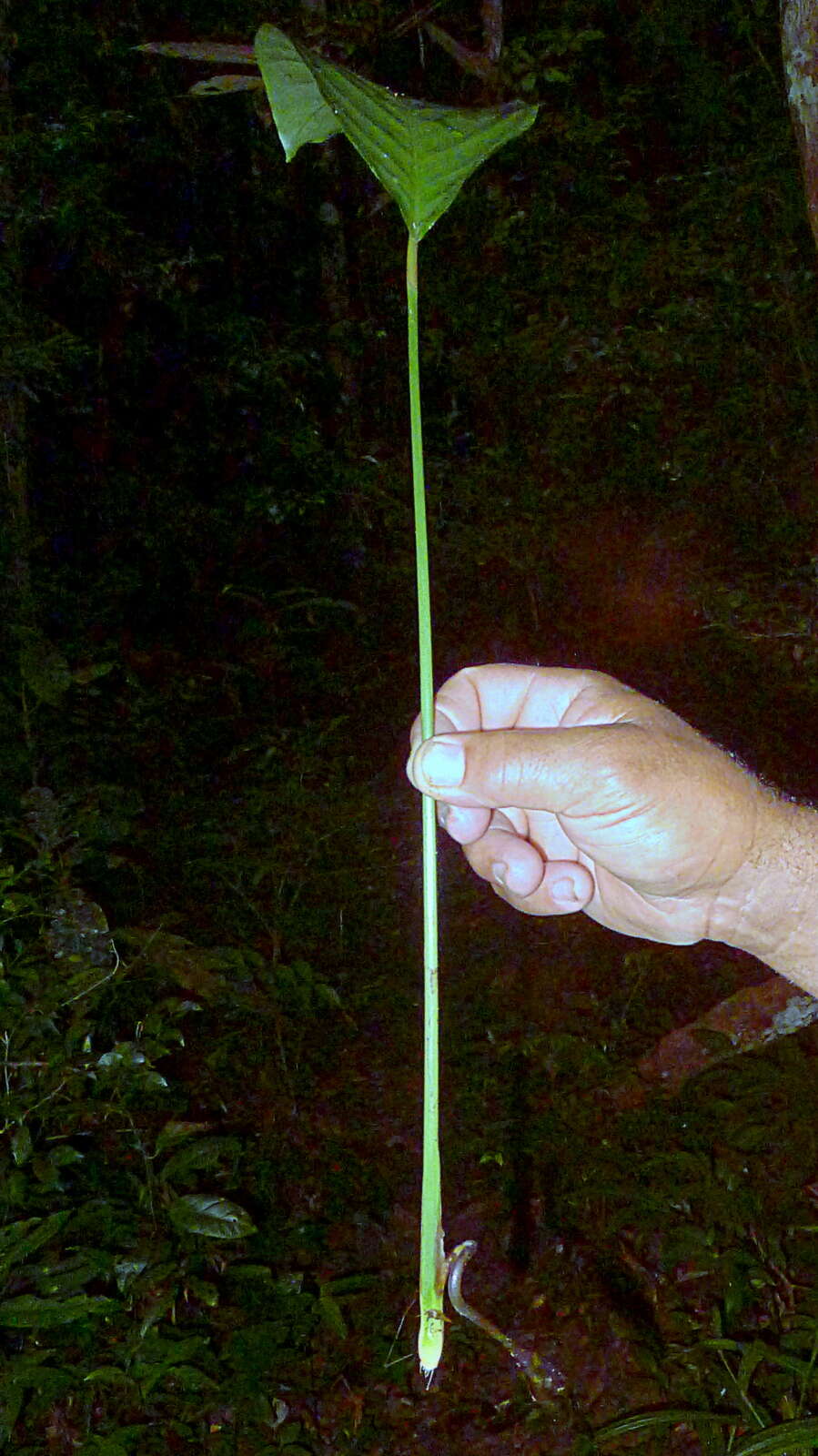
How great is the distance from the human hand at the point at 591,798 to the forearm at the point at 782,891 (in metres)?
0.01

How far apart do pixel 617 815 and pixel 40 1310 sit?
1.24 m

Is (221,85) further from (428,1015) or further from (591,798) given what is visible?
(428,1015)

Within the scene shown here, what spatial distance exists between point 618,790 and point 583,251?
180 inches

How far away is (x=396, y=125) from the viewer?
34.9 inches

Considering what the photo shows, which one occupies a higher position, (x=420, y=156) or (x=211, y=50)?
(x=211, y=50)

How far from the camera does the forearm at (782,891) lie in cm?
130

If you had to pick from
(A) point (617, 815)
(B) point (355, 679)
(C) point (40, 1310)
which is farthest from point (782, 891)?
(B) point (355, 679)

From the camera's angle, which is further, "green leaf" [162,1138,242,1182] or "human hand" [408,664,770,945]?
"green leaf" [162,1138,242,1182]

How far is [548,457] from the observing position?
521 cm

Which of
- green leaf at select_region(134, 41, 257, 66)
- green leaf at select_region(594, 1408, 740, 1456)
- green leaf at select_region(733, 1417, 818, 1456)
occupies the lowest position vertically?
green leaf at select_region(594, 1408, 740, 1456)

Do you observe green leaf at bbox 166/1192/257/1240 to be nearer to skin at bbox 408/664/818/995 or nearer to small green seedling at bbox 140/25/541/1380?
skin at bbox 408/664/818/995

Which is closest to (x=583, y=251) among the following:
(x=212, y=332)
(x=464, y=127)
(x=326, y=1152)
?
(x=212, y=332)

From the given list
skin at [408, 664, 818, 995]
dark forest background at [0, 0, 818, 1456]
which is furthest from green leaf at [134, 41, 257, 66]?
dark forest background at [0, 0, 818, 1456]

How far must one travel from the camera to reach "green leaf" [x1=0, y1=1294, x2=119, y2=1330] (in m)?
1.62
